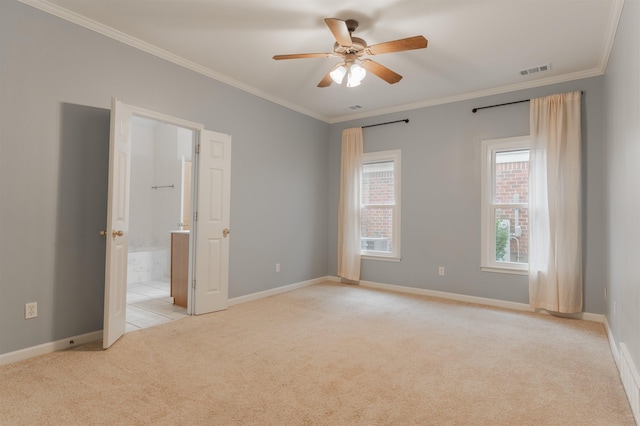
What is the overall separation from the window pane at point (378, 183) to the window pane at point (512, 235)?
1.57 meters

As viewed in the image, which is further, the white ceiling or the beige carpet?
the white ceiling

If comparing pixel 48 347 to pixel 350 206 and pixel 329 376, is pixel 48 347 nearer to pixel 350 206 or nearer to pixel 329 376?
pixel 329 376

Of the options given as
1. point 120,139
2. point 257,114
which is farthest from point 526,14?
point 120,139

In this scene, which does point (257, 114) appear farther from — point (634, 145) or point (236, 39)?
point (634, 145)

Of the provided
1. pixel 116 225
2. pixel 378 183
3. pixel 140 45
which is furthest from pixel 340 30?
pixel 378 183

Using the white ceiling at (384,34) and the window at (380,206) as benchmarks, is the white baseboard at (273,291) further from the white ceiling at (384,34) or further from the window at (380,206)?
the white ceiling at (384,34)

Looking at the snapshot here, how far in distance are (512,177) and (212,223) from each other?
12.6 feet

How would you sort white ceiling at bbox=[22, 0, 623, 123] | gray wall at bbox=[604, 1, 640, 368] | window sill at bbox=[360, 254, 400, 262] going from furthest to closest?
window sill at bbox=[360, 254, 400, 262] → white ceiling at bbox=[22, 0, 623, 123] → gray wall at bbox=[604, 1, 640, 368]

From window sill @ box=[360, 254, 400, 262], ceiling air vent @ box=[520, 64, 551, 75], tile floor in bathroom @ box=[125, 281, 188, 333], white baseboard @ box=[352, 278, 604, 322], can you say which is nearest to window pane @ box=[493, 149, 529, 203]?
ceiling air vent @ box=[520, 64, 551, 75]

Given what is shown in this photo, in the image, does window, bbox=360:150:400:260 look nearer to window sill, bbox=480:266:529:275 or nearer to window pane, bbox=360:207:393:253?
window pane, bbox=360:207:393:253

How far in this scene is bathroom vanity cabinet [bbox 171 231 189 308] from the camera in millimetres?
4430

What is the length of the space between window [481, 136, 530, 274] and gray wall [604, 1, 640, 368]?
3.31ft

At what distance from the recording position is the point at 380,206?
18.7 feet

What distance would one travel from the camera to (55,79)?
2.98m
